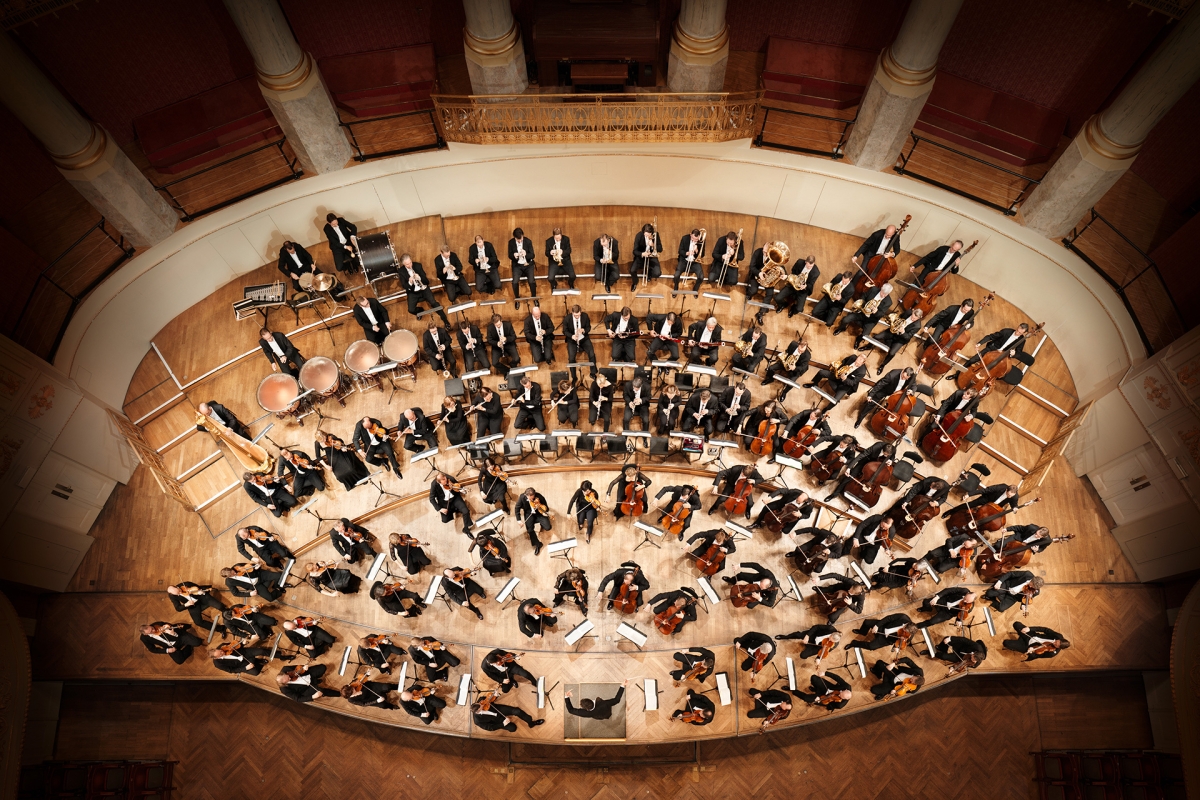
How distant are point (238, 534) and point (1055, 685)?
32.1 ft

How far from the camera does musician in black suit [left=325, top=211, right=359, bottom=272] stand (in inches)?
370

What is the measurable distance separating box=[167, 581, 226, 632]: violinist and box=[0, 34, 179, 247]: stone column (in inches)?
168

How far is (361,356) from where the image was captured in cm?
928

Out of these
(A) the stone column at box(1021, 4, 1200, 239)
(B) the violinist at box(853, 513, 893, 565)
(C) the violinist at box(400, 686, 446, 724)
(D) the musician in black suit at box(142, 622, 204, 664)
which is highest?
(A) the stone column at box(1021, 4, 1200, 239)

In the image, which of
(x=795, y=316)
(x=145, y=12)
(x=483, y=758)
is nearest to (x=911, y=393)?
(x=795, y=316)

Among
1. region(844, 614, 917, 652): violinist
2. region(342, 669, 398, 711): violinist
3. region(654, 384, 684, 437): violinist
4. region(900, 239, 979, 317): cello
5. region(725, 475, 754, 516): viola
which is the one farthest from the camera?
region(900, 239, 979, 317): cello

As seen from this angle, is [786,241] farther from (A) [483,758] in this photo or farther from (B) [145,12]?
(B) [145,12]

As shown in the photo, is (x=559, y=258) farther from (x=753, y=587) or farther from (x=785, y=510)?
(x=753, y=587)

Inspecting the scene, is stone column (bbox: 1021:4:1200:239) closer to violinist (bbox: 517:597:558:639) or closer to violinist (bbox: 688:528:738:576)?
violinist (bbox: 688:528:738:576)

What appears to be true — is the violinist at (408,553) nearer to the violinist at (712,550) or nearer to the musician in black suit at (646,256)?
the violinist at (712,550)

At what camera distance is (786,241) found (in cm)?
1017

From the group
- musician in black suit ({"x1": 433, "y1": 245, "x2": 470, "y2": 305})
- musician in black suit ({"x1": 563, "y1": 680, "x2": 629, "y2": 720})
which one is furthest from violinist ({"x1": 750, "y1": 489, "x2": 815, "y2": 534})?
musician in black suit ({"x1": 433, "y1": 245, "x2": 470, "y2": 305})

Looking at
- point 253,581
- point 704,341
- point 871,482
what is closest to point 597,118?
point 704,341

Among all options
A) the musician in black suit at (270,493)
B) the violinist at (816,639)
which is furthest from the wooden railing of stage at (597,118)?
the violinist at (816,639)
